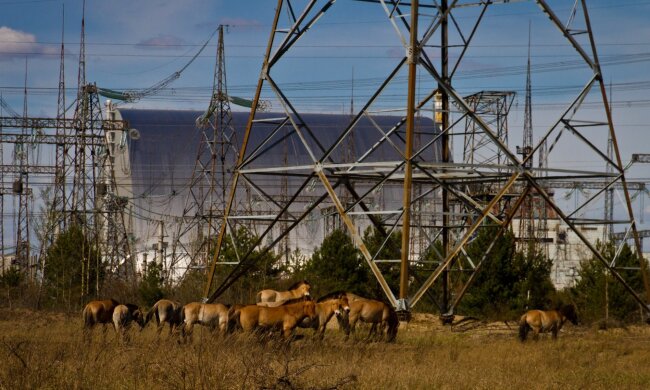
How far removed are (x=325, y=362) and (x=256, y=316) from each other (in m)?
4.03

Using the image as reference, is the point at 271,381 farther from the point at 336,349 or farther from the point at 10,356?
the point at 336,349

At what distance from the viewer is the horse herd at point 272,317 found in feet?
74.5

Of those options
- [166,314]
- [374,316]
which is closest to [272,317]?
[166,314]

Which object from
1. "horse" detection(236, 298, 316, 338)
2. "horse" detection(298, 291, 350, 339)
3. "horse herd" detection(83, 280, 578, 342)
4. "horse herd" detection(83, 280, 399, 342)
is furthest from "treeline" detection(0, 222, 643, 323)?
"horse" detection(236, 298, 316, 338)

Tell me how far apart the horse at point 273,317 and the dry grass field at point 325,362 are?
52 cm

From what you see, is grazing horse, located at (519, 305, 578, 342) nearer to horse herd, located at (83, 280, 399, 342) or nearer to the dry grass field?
the dry grass field

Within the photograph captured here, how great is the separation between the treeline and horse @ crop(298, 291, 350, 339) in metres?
18.6

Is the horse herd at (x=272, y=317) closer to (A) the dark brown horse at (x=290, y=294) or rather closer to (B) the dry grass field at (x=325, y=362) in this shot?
(B) the dry grass field at (x=325, y=362)

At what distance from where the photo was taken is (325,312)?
2403 centimetres

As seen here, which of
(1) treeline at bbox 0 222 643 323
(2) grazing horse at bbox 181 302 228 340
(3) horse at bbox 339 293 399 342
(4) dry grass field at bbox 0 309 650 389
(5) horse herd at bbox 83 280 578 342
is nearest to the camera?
(4) dry grass field at bbox 0 309 650 389

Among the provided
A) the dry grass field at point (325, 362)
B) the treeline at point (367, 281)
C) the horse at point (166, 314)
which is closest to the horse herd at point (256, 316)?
the horse at point (166, 314)

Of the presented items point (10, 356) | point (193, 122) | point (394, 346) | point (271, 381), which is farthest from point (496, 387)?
point (193, 122)

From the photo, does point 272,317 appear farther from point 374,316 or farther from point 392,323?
point 392,323

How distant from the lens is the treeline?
4688 cm
